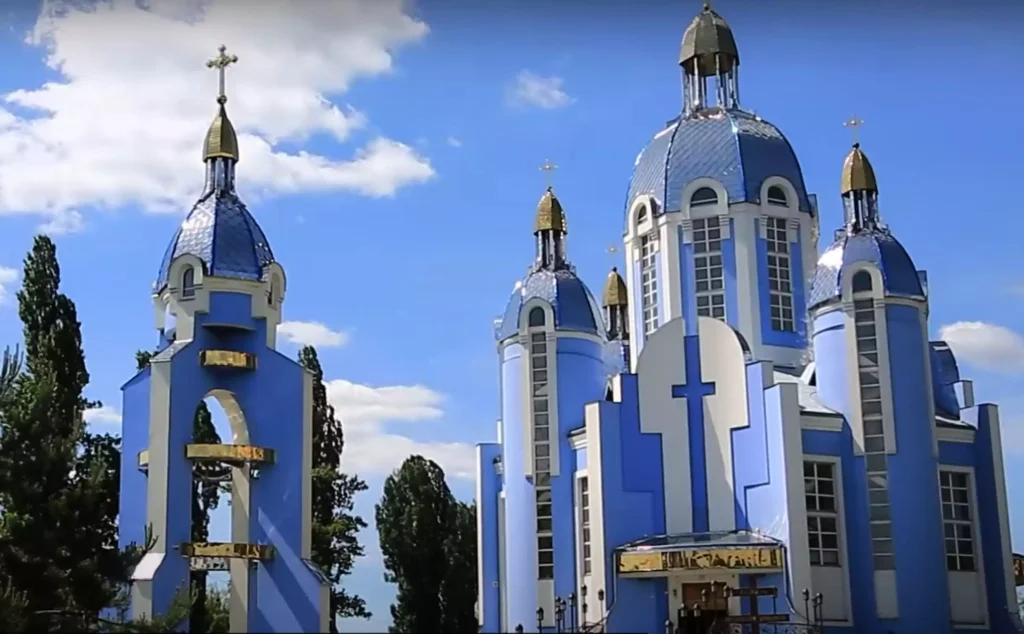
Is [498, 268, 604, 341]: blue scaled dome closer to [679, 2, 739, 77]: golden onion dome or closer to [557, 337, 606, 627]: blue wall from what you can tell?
[557, 337, 606, 627]: blue wall

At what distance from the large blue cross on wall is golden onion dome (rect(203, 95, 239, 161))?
33.0 ft

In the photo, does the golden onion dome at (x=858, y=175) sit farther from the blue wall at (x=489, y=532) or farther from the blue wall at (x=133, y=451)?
the blue wall at (x=133, y=451)

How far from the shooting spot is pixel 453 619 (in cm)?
3991

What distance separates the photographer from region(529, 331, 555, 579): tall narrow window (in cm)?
3019

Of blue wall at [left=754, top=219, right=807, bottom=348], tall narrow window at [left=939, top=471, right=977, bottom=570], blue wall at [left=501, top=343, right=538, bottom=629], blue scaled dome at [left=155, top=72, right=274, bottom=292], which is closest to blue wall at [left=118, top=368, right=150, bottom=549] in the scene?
blue scaled dome at [left=155, top=72, right=274, bottom=292]

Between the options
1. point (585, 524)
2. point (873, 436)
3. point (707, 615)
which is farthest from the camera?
point (585, 524)

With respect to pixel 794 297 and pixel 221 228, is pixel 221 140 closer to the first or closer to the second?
pixel 221 228

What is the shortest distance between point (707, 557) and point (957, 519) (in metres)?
5.33

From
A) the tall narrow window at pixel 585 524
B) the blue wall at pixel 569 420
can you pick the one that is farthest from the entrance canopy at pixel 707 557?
the blue wall at pixel 569 420

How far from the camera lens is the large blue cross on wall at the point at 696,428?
28344 millimetres

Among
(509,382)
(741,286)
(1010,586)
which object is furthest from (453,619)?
(1010,586)

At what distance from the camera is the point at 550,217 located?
3331cm

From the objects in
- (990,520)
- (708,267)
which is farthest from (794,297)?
(990,520)

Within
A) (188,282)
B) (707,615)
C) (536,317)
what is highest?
(188,282)
